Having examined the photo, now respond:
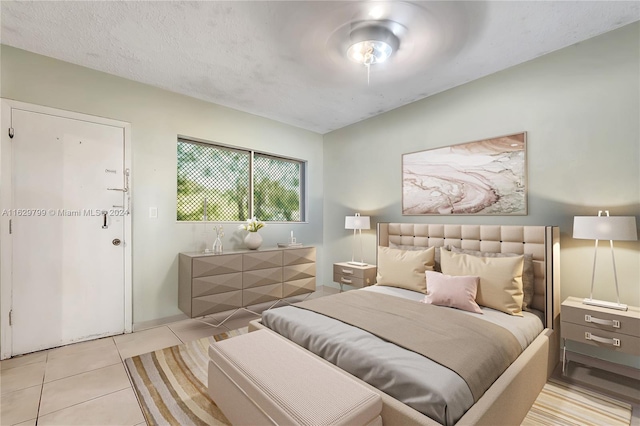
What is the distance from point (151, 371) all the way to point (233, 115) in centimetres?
301

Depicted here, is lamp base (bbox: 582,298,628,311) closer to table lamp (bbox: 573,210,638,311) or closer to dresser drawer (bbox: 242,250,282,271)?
table lamp (bbox: 573,210,638,311)

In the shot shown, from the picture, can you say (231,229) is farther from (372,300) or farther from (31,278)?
(372,300)

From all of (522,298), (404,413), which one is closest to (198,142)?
(404,413)

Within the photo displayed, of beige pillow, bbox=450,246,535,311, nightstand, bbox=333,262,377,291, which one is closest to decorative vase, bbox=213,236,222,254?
nightstand, bbox=333,262,377,291

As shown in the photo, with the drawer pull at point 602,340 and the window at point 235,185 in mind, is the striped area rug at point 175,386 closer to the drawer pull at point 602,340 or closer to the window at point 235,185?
the window at point 235,185

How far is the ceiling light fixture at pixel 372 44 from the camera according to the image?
7.01ft

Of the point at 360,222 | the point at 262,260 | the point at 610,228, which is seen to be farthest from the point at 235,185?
the point at 610,228

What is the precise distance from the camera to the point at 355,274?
11.9ft

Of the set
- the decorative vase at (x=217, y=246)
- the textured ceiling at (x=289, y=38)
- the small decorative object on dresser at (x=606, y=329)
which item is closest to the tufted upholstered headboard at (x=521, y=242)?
the small decorative object on dresser at (x=606, y=329)

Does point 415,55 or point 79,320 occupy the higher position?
point 415,55

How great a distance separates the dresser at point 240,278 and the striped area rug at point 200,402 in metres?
0.73

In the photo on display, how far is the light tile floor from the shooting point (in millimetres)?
1701

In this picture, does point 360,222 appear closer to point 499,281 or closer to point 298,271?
point 298,271

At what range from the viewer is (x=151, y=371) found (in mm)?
2209
